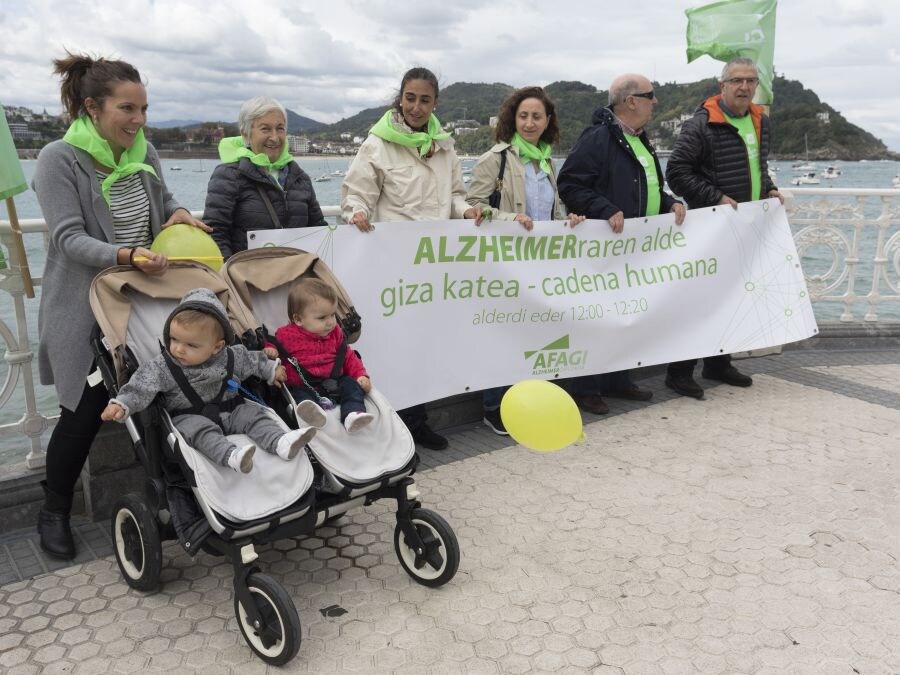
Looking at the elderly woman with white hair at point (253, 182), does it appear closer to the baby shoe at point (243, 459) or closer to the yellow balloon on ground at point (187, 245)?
the yellow balloon on ground at point (187, 245)

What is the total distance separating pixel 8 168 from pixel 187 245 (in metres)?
0.77

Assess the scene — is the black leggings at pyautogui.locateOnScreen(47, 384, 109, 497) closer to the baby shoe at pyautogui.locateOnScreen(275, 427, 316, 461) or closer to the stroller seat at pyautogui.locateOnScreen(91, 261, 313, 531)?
the stroller seat at pyautogui.locateOnScreen(91, 261, 313, 531)

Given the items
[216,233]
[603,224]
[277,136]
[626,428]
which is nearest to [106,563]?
[216,233]

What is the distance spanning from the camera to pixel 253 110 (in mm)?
4020

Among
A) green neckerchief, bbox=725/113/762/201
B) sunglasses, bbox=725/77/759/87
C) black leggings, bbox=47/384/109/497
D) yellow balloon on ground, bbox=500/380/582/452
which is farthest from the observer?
green neckerchief, bbox=725/113/762/201

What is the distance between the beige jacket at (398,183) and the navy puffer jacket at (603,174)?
3.17 feet

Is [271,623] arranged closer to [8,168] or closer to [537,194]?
[8,168]

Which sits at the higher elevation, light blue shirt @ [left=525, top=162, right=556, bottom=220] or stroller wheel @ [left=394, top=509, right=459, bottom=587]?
light blue shirt @ [left=525, top=162, right=556, bottom=220]

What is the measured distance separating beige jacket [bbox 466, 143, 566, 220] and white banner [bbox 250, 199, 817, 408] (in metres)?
0.25

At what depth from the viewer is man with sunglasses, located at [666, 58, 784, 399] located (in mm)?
5656

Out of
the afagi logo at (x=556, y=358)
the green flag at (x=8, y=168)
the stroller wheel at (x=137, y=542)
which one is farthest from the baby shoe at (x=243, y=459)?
the afagi logo at (x=556, y=358)

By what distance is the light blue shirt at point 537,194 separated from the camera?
17.4 ft

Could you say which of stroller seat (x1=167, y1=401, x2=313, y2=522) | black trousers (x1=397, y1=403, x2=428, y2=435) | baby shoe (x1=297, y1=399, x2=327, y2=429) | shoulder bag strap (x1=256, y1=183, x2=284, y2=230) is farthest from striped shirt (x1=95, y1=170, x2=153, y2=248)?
black trousers (x1=397, y1=403, x2=428, y2=435)

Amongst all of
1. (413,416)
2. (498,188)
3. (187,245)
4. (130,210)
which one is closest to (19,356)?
(130,210)
